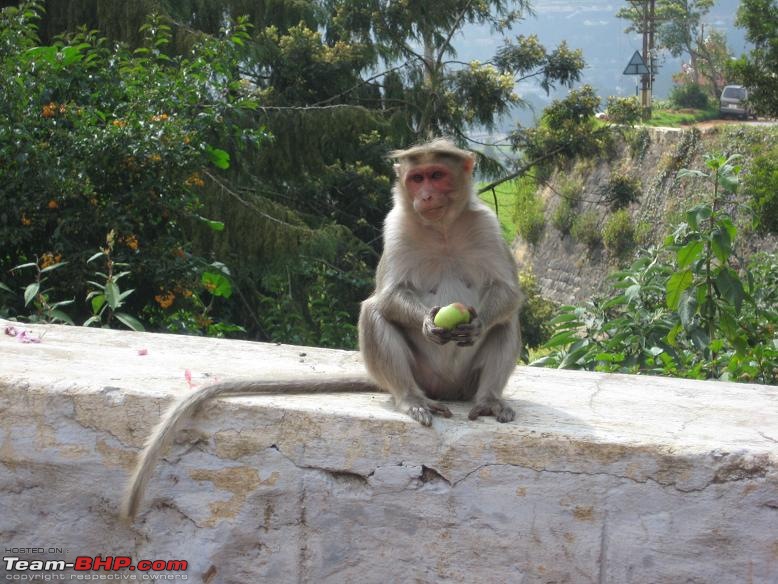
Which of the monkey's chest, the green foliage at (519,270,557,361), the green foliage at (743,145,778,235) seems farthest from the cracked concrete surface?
the green foliage at (519,270,557,361)

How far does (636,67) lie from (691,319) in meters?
26.1

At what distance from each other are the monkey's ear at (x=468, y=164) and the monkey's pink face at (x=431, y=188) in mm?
79

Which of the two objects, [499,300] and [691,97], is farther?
[691,97]

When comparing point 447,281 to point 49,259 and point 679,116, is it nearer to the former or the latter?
point 49,259

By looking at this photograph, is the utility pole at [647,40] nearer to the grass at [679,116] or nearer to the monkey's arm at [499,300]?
the grass at [679,116]

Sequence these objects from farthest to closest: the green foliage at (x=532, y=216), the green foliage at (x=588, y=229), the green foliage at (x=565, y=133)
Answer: the green foliage at (x=532, y=216) → the green foliage at (x=588, y=229) → the green foliage at (x=565, y=133)

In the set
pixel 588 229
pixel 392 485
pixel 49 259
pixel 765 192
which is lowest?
pixel 588 229

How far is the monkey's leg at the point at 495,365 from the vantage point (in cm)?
326

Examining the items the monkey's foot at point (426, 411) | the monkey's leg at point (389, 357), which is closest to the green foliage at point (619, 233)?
the monkey's leg at point (389, 357)

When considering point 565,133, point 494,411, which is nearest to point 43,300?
point 494,411

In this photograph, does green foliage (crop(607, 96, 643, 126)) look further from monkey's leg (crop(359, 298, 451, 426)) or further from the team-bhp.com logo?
the team-bhp.com logo

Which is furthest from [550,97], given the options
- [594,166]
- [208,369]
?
[208,369]

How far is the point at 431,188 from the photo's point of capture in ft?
11.5

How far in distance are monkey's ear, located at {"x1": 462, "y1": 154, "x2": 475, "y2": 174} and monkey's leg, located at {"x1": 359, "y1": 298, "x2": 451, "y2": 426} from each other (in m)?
0.61
